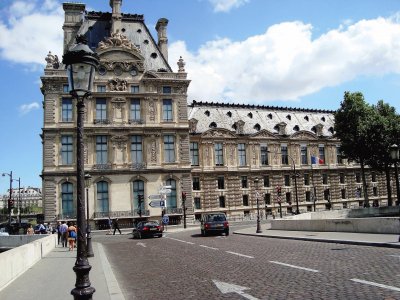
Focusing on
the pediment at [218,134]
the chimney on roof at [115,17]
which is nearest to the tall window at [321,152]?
the pediment at [218,134]

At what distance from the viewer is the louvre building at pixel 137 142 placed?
53.6 meters

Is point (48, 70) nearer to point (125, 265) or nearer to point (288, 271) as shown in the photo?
point (125, 265)

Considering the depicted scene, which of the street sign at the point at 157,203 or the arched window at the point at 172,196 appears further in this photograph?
the arched window at the point at 172,196

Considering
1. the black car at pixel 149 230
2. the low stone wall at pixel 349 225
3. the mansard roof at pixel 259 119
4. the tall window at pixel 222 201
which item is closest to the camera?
the low stone wall at pixel 349 225

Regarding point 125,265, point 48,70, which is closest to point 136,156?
point 48,70

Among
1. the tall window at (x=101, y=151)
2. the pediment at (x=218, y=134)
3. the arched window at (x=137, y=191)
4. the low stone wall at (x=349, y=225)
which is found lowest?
the low stone wall at (x=349, y=225)

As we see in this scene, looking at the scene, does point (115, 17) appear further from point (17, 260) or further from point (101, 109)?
point (17, 260)

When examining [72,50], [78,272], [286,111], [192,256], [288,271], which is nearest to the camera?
[78,272]

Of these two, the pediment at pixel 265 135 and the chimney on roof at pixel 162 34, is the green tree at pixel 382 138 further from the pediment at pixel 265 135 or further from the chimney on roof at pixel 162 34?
the chimney on roof at pixel 162 34

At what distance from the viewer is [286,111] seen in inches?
3110

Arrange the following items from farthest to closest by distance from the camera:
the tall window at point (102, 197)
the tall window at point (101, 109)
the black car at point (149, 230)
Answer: the tall window at point (101, 109)
the tall window at point (102, 197)
the black car at point (149, 230)

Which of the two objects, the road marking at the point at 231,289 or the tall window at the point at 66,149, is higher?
the tall window at the point at 66,149

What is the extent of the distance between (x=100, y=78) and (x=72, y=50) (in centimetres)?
5000

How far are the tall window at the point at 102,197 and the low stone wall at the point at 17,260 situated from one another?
3246cm
